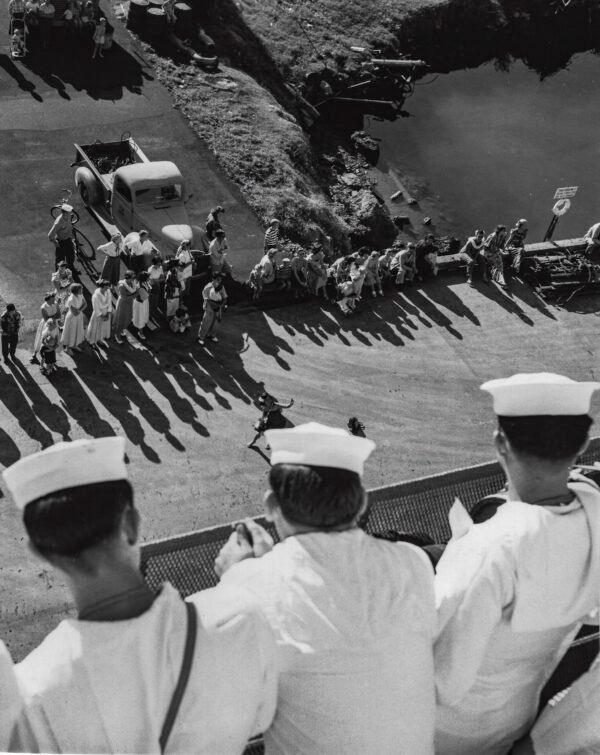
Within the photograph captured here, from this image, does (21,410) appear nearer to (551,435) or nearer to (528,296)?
(528,296)

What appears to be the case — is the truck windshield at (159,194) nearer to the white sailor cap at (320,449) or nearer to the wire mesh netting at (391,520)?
the wire mesh netting at (391,520)

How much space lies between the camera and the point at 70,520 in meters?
3.33

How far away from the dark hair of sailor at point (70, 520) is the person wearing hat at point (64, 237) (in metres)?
15.9

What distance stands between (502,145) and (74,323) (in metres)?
24.0

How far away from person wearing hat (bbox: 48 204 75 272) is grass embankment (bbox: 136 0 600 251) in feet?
17.9

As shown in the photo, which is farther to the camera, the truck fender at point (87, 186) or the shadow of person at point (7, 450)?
the truck fender at point (87, 186)

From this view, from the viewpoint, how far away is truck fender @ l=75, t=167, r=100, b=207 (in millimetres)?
20891

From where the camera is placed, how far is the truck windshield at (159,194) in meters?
19.8

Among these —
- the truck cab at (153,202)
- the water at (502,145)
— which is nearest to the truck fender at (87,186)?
the truck cab at (153,202)

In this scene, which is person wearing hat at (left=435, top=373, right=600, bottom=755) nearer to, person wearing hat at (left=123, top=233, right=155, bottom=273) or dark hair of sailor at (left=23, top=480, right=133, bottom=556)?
dark hair of sailor at (left=23, top=480, right=133, bottom=556)

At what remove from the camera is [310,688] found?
361 centimetres

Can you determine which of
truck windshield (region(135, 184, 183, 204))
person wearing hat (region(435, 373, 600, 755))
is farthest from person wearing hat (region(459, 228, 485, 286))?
person wearing hat (region(435, 373, 600, 755))

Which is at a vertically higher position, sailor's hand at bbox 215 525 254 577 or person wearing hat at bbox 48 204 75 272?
sailor's hand at bbox 215 525 254 577

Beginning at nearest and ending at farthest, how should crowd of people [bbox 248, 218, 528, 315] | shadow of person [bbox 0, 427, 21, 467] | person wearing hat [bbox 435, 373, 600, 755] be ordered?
1. person wearing hat [bbox 435, 373, 600, 755]
2. shadow of person [bbox 0, 427, 21, 467]
3. crowd of people [bbox 248, 218, 528, 315]
